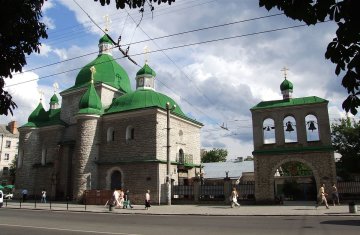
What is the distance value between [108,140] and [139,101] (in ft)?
15.7

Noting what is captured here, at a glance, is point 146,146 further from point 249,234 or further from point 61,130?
point 249,234

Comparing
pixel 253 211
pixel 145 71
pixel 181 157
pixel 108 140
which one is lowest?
pixel 253 211

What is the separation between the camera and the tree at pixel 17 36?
5332 millimetres

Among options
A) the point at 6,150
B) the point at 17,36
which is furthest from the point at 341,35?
the point at 6,150

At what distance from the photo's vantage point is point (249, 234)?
11203 mm

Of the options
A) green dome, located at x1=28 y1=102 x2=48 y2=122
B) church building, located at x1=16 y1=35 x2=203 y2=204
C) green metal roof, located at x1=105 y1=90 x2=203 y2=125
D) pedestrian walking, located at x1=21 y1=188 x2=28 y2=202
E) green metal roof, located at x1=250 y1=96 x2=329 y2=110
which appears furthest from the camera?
green dome, located at x1=28 y1=102 x2=48 y2=122

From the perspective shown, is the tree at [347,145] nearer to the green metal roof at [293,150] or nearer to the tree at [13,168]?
the green metal roof at [293,150]

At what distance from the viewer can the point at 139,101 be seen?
33.7 metres

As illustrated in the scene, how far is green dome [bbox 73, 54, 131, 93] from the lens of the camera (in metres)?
38.7

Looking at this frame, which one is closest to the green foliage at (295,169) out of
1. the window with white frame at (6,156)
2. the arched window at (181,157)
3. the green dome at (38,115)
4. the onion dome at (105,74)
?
the arched window at (181,157)

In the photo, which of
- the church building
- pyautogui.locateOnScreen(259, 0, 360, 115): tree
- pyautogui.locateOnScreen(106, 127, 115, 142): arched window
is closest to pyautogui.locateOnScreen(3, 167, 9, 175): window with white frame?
the church building

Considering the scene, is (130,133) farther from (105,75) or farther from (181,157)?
(105,75)

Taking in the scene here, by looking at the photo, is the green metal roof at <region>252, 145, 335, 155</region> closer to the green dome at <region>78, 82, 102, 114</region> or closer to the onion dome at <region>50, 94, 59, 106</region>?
the green dome at <region>78, 82, 102, 114</region>

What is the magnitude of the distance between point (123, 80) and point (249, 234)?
106 feet
